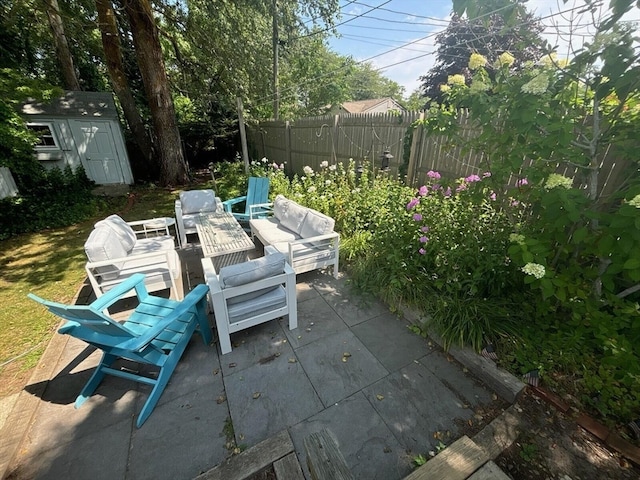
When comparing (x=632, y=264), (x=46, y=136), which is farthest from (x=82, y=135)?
(x=632, y=264)

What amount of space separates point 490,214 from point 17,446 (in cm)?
417

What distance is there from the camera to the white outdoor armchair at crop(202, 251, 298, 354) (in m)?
2.25

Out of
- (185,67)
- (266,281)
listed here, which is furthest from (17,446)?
(185,67)

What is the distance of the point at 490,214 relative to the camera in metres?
2.65

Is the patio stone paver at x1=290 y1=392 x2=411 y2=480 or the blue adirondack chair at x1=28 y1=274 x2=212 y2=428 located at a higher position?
the blue adirondack chair at x1=28 y1=274 x2=212 y2=428

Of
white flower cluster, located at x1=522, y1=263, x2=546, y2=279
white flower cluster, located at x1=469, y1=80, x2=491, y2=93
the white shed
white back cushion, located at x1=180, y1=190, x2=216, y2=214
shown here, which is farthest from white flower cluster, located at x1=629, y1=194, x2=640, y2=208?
the white shed

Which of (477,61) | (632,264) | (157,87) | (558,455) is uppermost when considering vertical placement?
(157,87)

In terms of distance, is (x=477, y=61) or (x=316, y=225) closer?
(x=477, y=61)

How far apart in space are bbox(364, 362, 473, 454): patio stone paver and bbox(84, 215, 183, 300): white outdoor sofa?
8.23ft

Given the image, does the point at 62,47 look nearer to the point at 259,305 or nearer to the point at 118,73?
the point at 118,73

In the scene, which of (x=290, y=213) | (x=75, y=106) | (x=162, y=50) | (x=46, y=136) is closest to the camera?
(x=290, y=213)

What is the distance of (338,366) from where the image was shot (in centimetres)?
224

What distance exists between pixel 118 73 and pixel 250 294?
9.63 meters

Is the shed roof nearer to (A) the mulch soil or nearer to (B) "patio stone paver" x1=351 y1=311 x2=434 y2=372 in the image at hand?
(B) "patio stone paver" x1=351 y1=311 x2=434 y2=372
